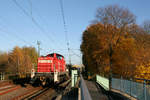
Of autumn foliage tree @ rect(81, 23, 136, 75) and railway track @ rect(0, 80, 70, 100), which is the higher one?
autumn foliage tree @ rect(81, 23, 136, 75)

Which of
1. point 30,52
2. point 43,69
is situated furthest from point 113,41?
point 30,52

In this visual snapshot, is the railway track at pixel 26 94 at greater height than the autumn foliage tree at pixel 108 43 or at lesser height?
lesser

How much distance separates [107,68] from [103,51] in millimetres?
3505

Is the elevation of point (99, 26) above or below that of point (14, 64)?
above

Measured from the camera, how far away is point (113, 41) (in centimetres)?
2528

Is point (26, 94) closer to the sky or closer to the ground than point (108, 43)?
closer to the ground

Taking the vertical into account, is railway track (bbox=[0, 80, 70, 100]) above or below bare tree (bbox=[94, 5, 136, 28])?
below

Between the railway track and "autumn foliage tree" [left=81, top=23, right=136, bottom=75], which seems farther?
"autumn foliage tree" [left=81, top=23, right=136, bottom=75]

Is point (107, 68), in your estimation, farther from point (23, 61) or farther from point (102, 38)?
point (23, 61)

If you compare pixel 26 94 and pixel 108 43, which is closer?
pixel 26 94

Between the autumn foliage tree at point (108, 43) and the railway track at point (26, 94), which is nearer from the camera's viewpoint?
the railway track at point (26, 94)

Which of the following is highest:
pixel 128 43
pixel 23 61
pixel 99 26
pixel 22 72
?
pixel 99 26

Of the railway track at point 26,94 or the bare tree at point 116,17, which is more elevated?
the bare tree at point 116,17

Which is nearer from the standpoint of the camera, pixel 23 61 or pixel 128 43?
pixel 128 43
